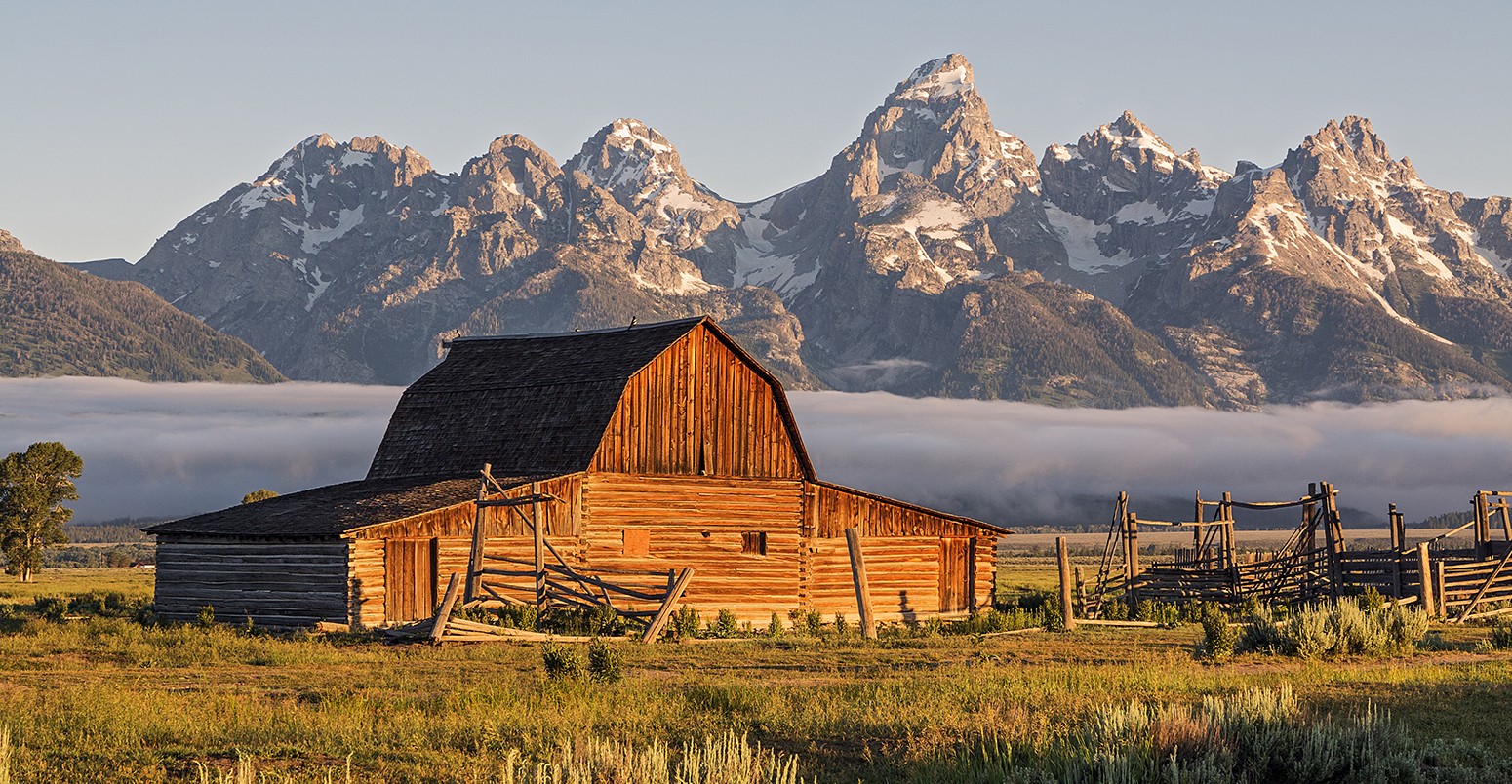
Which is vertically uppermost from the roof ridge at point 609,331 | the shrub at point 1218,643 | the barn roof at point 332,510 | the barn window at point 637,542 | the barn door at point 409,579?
the roof ridge at point 609,331

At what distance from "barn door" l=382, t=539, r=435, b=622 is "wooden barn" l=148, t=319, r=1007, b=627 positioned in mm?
44

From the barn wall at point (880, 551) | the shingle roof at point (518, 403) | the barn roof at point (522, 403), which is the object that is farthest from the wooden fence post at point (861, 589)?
the shingle roof at point (518, 403)

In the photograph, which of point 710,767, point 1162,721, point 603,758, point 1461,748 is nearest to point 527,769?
point 603,758

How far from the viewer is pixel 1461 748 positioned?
1659 centimetres

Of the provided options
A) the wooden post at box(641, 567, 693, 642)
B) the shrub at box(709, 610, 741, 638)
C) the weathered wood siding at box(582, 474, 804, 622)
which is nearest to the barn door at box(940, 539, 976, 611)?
the weathered wood siding at box(582, 474, 804, 622)

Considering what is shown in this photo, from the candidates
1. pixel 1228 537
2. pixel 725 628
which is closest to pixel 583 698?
pixel 725 628

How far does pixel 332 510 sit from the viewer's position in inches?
1534

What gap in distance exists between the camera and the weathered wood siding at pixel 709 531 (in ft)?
134

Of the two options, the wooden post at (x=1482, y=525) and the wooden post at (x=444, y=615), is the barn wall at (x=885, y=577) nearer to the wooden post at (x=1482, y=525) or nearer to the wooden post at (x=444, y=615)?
the wooden post at (x=1482, y=525)

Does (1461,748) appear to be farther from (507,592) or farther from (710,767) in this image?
(507,592)

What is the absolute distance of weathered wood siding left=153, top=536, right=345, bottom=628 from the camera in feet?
119

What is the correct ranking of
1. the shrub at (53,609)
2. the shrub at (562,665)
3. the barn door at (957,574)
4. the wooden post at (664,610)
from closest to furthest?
the shrub at (562,665), the wooden post at (664,610), the shrub at (53,609), the barn door at (957,574)

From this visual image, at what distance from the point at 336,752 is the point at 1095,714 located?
25.1ft

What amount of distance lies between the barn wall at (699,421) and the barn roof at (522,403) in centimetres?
33
